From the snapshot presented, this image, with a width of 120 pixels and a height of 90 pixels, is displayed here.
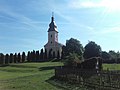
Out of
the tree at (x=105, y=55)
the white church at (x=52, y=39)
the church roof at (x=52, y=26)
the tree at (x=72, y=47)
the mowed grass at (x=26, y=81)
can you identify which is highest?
the church roof at (x=52, y=26)

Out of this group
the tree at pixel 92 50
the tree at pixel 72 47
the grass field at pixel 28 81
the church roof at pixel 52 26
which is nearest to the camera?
the grass field at pixel 28 81

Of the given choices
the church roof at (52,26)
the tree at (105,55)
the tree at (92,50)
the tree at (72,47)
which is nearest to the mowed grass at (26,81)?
the tree at (92,50)

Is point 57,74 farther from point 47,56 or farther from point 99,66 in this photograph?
point 47,56

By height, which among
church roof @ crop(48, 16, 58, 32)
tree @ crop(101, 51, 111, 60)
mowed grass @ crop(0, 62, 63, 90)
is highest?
church roof @ crop(48, 16, 58, 32)

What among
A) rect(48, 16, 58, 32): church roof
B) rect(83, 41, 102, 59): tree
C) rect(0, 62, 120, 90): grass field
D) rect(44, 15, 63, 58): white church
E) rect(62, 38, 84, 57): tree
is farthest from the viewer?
rect(48, 16, 58, 32): church roof

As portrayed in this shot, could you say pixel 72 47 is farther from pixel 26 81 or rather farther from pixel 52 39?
pixel 26 81

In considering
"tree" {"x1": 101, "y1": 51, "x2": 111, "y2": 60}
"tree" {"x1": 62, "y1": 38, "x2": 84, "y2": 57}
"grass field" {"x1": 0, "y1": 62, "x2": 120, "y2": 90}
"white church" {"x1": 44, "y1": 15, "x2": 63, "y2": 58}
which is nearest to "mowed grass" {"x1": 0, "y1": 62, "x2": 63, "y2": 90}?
"grass field" {"x1": 0, "y1": 62, "x2": 120, "y2": 90}

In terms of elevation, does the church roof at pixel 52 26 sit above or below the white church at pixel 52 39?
above

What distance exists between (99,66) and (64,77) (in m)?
9.88

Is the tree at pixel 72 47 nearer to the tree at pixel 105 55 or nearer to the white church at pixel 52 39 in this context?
the tree at pixel 105 55

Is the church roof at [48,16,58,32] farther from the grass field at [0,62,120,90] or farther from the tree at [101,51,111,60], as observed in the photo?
the grass field at [0,62,120,90]

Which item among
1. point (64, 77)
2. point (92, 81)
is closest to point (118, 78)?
→ point (92, 81)

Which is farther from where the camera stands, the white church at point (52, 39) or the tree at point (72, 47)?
the white church at point (52, 39)

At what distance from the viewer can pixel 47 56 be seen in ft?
368
